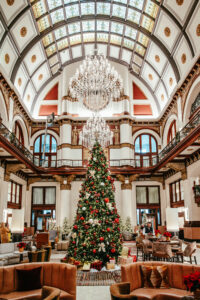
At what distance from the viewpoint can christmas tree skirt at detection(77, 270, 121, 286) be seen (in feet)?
19.7

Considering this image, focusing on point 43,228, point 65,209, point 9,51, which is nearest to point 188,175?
point 65,209

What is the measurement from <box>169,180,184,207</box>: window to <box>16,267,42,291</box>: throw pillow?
14.2m

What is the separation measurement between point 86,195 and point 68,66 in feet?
55.9

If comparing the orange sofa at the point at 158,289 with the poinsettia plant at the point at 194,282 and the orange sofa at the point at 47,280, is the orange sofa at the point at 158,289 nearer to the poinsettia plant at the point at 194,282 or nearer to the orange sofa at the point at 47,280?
the orange sofa at the point at 47,280

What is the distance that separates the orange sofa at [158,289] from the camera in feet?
13.2

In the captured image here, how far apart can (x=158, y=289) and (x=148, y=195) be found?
17.0m

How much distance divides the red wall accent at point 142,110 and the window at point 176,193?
637 cm

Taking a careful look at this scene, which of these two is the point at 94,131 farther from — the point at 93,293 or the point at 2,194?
the point at 93,293

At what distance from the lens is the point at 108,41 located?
21062 mm

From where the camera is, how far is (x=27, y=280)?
14.0ft

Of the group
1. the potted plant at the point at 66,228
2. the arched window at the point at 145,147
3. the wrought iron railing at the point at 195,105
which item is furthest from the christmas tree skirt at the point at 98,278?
the arched window at the point at 145,147

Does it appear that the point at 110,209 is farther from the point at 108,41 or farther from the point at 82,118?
the point at 108,41

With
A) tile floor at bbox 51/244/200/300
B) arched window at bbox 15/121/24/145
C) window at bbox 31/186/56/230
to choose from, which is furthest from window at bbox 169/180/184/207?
tile floor at bbox 51/244/200/300

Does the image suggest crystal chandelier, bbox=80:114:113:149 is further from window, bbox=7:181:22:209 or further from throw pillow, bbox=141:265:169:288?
throw pillow, bbox=141:265:169:288
